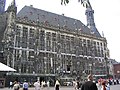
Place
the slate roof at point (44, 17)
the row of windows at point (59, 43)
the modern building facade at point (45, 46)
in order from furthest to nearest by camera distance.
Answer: the slate roof at point (44, 17) → the row of windows at point (59, 43) → the modern building facade at point (45, 46)

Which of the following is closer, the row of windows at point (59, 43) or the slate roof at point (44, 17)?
the row of windows at point (59, 43)

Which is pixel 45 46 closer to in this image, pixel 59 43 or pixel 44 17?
pixel 59 43

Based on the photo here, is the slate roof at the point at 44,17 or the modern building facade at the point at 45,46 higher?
the slate roof at the point at 44,17

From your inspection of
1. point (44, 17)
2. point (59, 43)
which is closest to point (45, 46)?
point (59, 43)

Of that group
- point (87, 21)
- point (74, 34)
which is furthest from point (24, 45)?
point (87, 21)

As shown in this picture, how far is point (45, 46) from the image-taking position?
38.8 meters

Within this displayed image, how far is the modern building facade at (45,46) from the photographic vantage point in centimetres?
3466

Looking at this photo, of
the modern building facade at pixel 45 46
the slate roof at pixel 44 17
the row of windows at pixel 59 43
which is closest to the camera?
the modern building facade at pixel 45 46

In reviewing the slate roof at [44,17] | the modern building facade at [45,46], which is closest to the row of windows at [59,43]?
the modern building facade at [45,46]

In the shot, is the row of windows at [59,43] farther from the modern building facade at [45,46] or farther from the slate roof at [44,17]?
the slate roof at [44,17]

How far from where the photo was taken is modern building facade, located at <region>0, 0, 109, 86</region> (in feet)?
114

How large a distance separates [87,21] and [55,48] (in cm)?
2330

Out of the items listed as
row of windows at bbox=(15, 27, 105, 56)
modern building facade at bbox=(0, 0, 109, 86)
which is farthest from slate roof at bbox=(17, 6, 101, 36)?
row of windows at bbox=(15, 27, 105, 56)

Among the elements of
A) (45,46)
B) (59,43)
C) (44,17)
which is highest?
(44,17)
